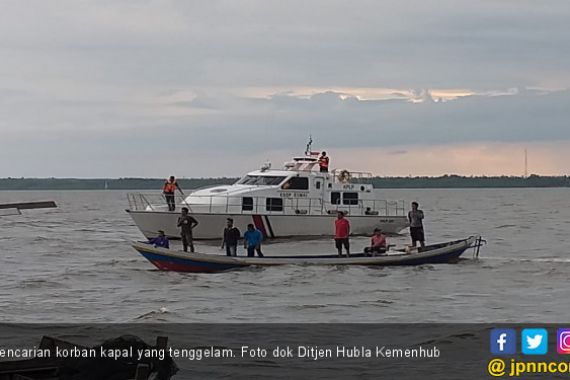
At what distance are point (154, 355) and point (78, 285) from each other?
52.6 ft

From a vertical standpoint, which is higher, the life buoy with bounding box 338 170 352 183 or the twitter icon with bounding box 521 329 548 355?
the life buoy with bounding box 338 170 352 183

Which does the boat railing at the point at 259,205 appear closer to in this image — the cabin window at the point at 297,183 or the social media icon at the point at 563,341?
the cabin window at the point at 297,183

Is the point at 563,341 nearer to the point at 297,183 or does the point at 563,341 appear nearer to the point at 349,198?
the point at 297,183

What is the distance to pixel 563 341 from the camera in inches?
603

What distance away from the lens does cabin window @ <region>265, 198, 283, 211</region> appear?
3650 cm

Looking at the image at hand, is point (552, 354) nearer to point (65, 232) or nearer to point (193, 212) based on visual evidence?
point (193, 212)

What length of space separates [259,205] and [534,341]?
70.4ft

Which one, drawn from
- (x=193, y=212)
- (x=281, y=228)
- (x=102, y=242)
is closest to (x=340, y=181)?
(x=281, y=228)

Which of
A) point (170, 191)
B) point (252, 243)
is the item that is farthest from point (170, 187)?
point (252, 243)

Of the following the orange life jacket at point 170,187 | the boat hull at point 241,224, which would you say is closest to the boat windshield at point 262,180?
the boat hull at point 241,224

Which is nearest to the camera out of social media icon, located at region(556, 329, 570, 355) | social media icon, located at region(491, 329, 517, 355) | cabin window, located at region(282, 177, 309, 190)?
social media icon, located at region(556, 329, 570, 355)

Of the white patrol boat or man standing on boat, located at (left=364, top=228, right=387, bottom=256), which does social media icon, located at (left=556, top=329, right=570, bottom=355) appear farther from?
the white patrol boat

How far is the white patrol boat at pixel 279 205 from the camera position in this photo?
35.9 metres

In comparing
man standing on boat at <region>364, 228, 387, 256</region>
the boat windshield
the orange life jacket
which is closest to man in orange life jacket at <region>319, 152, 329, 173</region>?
the boat windshield
